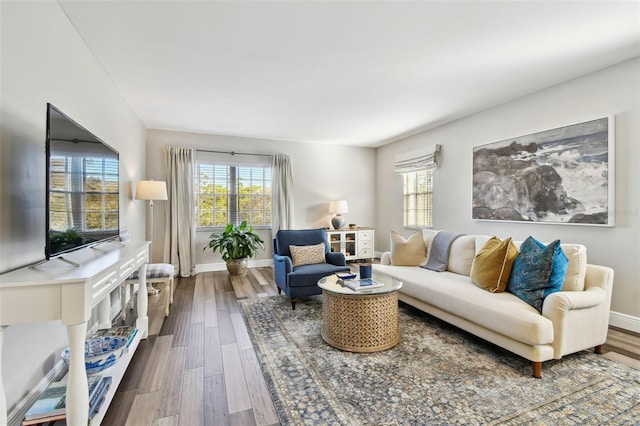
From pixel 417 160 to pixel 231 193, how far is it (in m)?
3.50

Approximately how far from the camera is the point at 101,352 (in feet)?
6.84

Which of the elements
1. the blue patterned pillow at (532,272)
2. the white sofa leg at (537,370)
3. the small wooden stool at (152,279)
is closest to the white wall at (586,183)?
the blue patterned pillow at (532,272)

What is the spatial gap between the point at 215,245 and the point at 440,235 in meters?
3.69

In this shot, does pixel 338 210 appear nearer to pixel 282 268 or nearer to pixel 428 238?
pixel 428 238

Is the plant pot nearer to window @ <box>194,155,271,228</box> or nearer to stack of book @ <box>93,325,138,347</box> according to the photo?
window @ <box>194,155,271,228</box>

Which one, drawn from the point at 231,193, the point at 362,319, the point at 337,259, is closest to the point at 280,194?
the point at 231,193

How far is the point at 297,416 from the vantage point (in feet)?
5.58

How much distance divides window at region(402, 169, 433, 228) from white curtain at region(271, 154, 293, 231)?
7.51 feet

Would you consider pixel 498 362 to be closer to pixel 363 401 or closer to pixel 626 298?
pixel 363 401

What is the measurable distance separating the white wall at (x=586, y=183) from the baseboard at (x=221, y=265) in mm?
3375

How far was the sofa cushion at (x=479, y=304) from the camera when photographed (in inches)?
81.6

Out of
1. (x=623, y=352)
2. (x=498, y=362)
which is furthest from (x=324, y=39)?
(x=623, y=352)

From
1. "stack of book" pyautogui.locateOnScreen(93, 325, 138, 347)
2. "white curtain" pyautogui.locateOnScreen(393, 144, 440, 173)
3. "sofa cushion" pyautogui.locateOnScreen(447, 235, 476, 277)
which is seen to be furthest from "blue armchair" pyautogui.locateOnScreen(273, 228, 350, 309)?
"white curtain" pyautogui.locateOnScreen(393, 144, 440, 173)

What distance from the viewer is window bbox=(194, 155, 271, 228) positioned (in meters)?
5.61
